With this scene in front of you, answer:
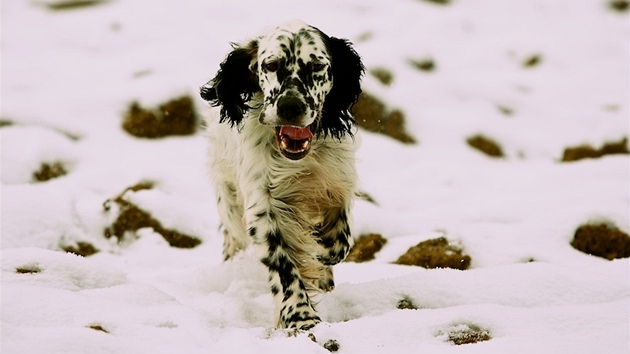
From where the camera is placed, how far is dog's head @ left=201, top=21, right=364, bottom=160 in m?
3.43

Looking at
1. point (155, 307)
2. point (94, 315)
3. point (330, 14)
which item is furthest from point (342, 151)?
point (330, 14)

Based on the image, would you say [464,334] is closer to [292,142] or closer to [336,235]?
[292,142]

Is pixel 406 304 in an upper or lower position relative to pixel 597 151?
lower

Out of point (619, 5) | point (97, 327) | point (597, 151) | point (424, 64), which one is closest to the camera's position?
point (97, 327)

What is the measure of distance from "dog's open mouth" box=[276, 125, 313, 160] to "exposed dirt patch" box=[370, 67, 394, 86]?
22.9 ft

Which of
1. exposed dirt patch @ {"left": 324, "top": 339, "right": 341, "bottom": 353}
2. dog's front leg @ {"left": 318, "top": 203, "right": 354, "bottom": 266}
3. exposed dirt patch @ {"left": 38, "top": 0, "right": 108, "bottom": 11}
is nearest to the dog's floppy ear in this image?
dog's front leg @ {"left": 318, "top": 203, "right": 354, "bottom": 266}

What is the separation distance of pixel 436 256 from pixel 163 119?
485 centimetres

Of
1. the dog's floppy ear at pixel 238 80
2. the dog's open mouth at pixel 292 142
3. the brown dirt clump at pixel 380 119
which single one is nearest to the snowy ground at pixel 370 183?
the brown dirt clump at pixel 380 119

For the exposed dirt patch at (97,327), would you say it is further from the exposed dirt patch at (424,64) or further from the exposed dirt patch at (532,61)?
the exposed dirt patch at (532,61)

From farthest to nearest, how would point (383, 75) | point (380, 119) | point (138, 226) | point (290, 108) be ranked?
point (383, 75) < point (380, 119) < point (138, 226) < point (290, 108)

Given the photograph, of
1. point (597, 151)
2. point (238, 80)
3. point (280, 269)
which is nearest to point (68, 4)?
point (597, 151)

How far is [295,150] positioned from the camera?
136 inches

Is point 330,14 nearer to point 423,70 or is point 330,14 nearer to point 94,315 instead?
point 423,70

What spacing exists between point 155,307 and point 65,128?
5671mm
